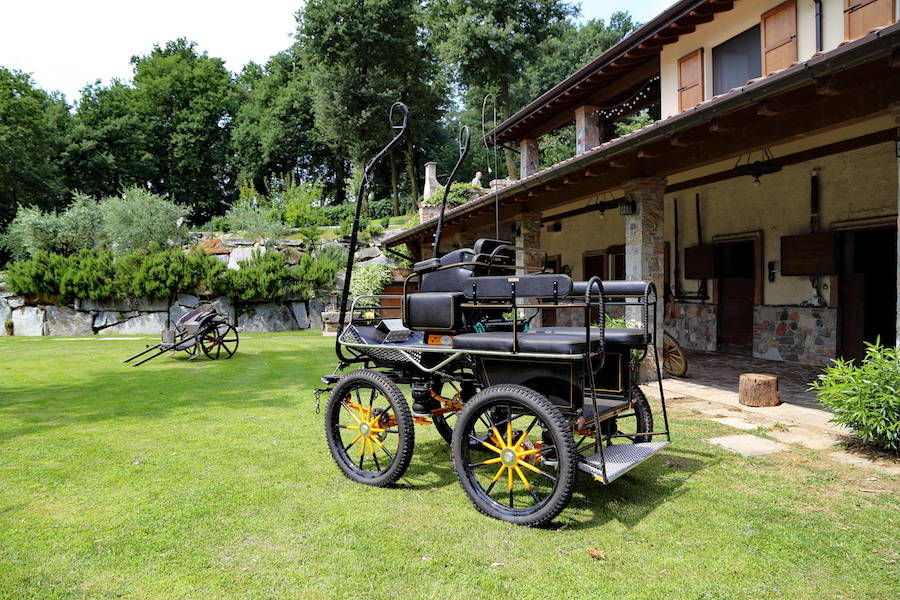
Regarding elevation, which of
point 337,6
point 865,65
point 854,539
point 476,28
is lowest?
point 854,539

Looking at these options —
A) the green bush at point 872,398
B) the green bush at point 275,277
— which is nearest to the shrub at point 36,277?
the green bush at point 275,277

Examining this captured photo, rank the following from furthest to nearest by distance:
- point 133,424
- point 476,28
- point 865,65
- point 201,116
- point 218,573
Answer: point 201,116 < point 476,28 < point 133,424 < point 865,65 < point 218,573

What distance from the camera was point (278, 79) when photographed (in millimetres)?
36438

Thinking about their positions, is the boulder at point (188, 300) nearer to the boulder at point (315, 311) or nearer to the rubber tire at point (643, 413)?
the boulder at point (315, 311)

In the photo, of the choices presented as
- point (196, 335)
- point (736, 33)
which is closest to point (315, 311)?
point (196, 335)

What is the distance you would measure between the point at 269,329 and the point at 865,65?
1669 centimetres

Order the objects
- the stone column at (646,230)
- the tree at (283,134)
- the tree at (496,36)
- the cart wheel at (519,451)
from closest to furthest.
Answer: the cart wheel at (519,451), the stone column at (646,230), the tree at (496,36), the tree at (283,134)

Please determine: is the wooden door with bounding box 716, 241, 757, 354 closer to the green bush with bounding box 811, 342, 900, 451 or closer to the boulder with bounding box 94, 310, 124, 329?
the green bush with bounding box 811, 342, 900, 451

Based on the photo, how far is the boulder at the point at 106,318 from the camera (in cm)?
1756

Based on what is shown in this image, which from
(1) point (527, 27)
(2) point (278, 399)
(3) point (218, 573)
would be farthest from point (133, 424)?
(1) point (527, 27)

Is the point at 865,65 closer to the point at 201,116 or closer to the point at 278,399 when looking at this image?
the point at 278,399

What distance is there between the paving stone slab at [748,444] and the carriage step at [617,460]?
131 centimetres

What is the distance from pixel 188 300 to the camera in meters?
17.7

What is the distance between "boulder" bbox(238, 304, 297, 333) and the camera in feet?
59.4
